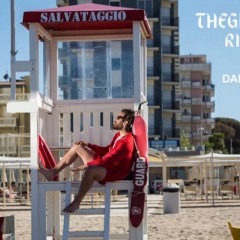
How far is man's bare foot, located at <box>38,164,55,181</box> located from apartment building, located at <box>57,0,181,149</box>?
58578 mm

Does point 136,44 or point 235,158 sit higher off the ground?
point 136,44

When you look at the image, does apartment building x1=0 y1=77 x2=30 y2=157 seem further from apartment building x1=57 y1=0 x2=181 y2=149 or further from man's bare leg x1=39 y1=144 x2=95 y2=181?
man's bare leg x1=39 y1=144 x2=95 y2=181

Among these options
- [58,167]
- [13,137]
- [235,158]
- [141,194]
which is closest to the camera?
[141,194]

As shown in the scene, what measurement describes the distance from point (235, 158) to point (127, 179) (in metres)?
24.9

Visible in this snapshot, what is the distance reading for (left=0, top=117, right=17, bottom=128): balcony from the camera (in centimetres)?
6625

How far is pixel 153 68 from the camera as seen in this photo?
70000 millimetres

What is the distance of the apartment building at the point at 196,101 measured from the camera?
93.8 m

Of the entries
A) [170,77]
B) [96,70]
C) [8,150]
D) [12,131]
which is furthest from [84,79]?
[170,77]

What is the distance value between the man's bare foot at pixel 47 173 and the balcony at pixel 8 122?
56753mm

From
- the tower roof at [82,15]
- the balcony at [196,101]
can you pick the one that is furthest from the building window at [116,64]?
the balcony at [196,101]

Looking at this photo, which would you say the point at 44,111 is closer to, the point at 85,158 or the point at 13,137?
the point at 85,158

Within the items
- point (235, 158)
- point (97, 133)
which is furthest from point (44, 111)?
point (235, 158)

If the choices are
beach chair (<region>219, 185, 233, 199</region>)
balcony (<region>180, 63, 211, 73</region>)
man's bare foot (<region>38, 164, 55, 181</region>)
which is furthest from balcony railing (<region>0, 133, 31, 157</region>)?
man's bare foot (<region>38, 164, 55, 181</region>)

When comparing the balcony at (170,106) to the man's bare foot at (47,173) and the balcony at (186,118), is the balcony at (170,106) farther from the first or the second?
the man's bare foot at (47,173)
